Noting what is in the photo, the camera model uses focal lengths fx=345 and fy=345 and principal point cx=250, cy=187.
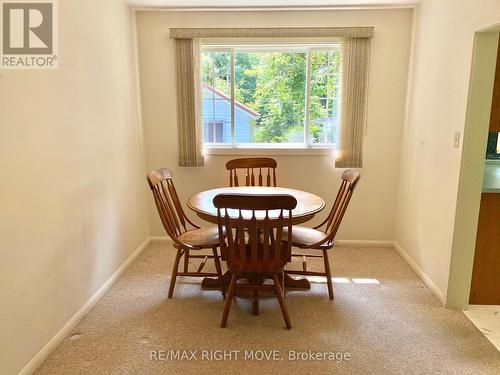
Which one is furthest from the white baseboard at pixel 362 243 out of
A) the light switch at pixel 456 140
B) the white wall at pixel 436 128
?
the light switch at pixel 456 140

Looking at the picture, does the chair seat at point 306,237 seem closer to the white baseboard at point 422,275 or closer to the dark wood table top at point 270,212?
the dark wood table top at point 270,212

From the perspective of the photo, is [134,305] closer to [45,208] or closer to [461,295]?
[45,208]

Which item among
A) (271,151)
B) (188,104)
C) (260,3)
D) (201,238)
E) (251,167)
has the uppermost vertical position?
(260,3)

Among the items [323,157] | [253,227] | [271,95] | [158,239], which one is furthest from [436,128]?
[158,239]

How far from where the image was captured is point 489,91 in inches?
84.4

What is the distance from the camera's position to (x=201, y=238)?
2.52m

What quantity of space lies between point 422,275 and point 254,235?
1680 millimetres

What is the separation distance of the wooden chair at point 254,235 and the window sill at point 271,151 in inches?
53.3

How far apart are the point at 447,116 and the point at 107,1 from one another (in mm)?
2689

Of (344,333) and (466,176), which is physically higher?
(466,176)

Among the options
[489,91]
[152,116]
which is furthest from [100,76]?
[489,91]

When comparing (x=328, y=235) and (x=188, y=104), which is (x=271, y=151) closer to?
(x=188, y=104)

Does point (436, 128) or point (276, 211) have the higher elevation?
point (436, 128)

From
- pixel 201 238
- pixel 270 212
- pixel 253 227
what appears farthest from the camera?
pixel 201 238
